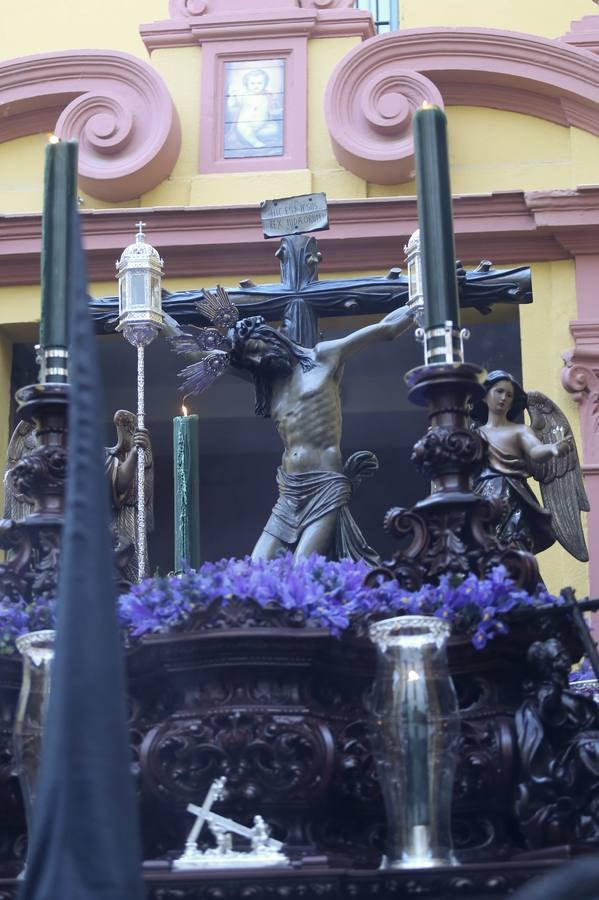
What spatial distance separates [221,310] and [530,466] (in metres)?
1.60

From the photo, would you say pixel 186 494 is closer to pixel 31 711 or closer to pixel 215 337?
pixel 215 337

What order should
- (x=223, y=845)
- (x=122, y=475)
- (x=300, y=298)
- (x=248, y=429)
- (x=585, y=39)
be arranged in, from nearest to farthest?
(x=223, y=845) < (x=300, y=298) < (x=122, y=475) < (x=585, y=39) < (x=248, y=429)

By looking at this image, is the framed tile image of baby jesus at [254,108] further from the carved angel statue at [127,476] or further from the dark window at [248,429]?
the carved angel statue at [127,476]

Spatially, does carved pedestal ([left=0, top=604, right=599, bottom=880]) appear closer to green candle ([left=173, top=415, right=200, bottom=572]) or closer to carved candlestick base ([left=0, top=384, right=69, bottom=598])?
carved candlestick base ([left=0, top=384, right=69, bottom=598])

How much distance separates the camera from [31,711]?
144 inches

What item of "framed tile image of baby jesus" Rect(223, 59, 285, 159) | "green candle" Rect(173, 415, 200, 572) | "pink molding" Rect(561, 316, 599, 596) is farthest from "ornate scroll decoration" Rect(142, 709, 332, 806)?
"framed tile image of baby jesus" Rect(223, 59, 285, 159)

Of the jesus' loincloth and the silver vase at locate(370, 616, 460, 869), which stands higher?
the jesus' loincloth

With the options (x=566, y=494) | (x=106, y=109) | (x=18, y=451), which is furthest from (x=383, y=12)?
(x=566, y=494)

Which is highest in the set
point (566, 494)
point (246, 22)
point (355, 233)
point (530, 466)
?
point (246, 22)

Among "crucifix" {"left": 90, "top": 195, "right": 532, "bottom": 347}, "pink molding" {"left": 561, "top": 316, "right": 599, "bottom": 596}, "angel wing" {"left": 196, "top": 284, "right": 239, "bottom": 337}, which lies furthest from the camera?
"pink molding" {"left": 561, "top": 316, "right": 599, "bottom": 596}

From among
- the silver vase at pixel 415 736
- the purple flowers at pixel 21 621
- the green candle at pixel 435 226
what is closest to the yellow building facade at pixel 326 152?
the green candle at pixel 435 226

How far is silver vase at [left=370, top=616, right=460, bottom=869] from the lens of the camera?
11.5 ft

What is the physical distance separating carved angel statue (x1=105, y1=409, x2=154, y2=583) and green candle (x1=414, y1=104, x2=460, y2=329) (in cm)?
217

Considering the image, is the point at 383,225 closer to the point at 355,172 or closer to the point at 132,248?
the point at 355,172
